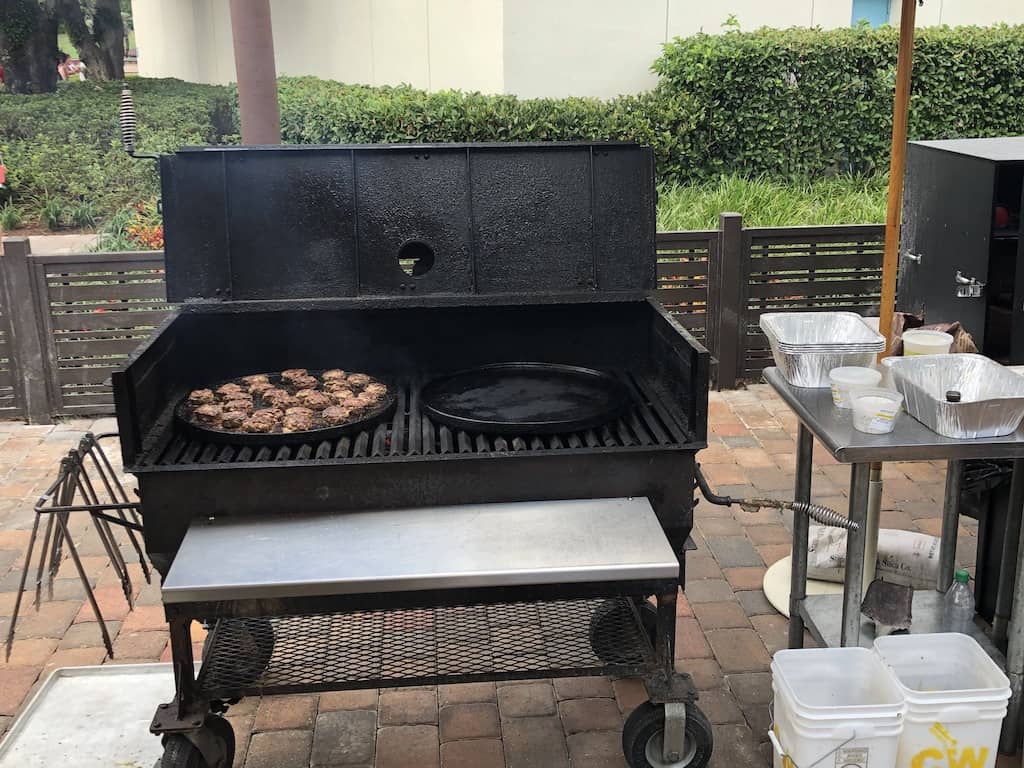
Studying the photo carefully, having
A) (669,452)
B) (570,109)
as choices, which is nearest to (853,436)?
(669,452)

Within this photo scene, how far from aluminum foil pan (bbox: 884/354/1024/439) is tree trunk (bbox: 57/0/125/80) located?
13.9 meters

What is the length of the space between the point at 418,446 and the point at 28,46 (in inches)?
512

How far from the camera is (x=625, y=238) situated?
346cm

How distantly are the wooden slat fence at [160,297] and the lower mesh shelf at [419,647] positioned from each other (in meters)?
2.92

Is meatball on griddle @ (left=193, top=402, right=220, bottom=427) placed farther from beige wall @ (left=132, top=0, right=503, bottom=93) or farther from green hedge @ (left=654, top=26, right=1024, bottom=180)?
beige wall @ (left=132, top=0, right=503, bottom=93)

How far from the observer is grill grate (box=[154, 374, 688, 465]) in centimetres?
284

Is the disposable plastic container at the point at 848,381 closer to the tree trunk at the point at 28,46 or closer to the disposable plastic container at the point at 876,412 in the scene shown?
the disposable plastic container at the point at 876,412

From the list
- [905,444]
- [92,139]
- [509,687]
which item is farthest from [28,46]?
[905,444]

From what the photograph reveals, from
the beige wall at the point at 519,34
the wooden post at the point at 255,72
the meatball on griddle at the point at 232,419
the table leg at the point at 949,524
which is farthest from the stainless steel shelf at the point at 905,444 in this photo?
the beige wall at the point at 519,34

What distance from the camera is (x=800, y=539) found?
10.9 feet

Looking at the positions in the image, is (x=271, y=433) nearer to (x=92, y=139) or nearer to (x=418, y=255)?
(x=418, y=255)

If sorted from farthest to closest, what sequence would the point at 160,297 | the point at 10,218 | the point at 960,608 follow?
the point at 10,218 → the point at 160,297 → the point at 960,608

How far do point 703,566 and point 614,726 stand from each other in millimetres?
1133

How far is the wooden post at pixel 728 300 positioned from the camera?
5957 millimetres
